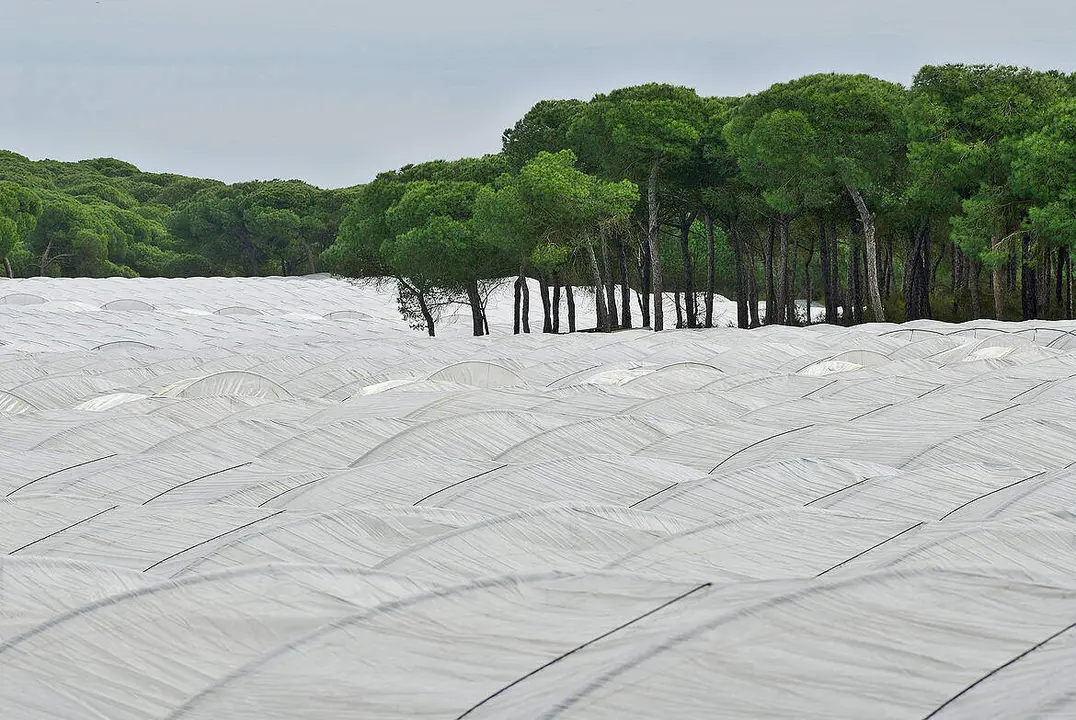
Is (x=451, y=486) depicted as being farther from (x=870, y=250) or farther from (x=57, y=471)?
(x=870, y=250)

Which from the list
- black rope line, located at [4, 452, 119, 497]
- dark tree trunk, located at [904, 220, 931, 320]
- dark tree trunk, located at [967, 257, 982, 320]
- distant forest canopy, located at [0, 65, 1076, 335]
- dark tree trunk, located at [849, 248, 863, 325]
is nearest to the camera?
black rope line, located at [4, 452, 119, 497]

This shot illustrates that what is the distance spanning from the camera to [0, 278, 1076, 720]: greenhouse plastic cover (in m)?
6.10

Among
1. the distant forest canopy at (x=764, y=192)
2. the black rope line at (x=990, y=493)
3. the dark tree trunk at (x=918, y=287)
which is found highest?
the distant forest canopy at (x=764, y=192)

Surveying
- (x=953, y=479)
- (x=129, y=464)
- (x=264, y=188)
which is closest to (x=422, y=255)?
(x=129, y=464)

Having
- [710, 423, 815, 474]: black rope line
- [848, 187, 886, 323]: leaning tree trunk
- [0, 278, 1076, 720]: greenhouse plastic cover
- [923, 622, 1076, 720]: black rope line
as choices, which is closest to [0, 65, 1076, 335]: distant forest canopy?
[848, 187, 886, 323]: leaning tree trunk

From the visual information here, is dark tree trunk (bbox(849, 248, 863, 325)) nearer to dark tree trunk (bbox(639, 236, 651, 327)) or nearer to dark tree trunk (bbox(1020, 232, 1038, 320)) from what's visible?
dark tree trunk (bbox(1020, 232, 1038, 320))

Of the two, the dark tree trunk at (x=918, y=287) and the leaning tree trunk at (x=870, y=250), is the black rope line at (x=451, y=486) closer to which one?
the leaning tree trunk at (x=870, y=250)

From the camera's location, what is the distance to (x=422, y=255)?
182 feet

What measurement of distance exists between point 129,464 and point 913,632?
42.5ft

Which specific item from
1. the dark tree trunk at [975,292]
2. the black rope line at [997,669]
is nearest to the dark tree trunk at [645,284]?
the dark tree trunk at [975,292]

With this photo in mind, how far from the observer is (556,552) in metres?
10.2

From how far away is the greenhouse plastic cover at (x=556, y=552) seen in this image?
610 cm

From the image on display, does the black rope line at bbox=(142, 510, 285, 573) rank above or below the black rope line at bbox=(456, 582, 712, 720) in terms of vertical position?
below

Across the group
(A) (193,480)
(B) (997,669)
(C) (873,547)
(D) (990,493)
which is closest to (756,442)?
(D) (990,493)
